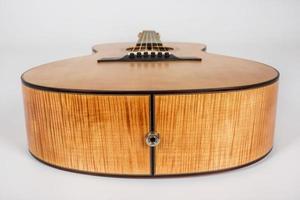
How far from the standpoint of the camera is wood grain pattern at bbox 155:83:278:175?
1360mm

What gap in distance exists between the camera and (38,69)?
1776mm

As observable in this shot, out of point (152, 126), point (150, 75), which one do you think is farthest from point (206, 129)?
point (150, 75)

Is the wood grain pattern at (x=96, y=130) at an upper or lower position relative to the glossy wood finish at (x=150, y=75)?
lower

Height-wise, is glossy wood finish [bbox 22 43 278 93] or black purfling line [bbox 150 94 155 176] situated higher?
glossy wood finish [bbox 22 43 278 93]

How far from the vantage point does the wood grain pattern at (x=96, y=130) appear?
1361 mm

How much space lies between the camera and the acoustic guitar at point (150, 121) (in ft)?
4.46

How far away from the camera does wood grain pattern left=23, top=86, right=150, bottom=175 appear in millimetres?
1361

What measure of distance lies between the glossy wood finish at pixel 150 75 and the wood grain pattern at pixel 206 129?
4cm

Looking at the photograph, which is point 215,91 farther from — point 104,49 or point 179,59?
point 104,49

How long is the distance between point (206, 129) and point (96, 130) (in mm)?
354

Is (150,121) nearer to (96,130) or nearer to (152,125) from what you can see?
(152,125)

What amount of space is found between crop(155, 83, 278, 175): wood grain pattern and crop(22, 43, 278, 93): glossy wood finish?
0.04 meters

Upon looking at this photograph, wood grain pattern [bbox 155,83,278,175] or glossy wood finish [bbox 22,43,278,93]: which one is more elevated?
glossy wood finish [bbox 22,43,278,93]

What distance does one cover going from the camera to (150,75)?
1560mm
